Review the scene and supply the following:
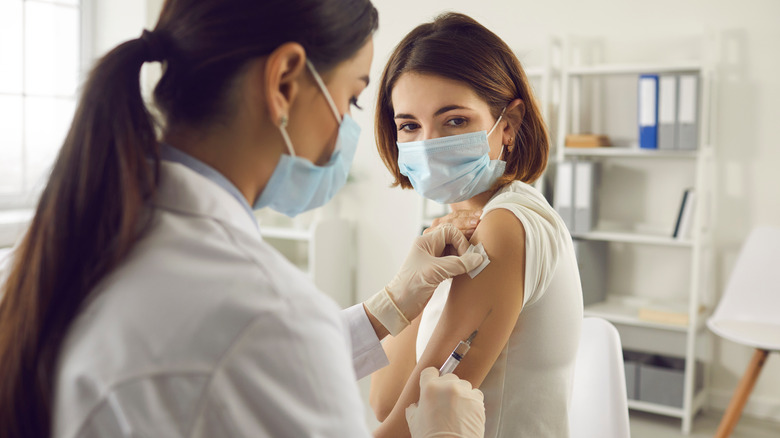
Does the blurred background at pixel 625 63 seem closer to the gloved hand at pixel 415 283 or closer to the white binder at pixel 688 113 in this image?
the white binder at pixel 688 113

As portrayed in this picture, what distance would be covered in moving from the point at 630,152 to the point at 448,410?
2.37 meters

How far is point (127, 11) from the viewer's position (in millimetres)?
3521

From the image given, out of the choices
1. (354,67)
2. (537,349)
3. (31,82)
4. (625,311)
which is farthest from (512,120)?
(31,82)

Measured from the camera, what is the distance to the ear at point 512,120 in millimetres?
1351

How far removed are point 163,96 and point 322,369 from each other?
374 millimetres

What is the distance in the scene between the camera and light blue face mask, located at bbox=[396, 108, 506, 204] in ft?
4.32

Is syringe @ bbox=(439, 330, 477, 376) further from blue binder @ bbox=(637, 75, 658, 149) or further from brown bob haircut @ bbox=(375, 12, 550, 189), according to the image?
blue binder @ bbox=(637, 75, 658, 149)

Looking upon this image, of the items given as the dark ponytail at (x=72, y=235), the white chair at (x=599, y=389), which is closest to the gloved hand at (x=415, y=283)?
the white chair at (x=599, y=389)

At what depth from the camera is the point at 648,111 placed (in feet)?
9.75

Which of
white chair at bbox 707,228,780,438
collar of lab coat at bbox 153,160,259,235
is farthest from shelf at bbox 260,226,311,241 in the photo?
collar of lab coat at bbox 153,160,259,235

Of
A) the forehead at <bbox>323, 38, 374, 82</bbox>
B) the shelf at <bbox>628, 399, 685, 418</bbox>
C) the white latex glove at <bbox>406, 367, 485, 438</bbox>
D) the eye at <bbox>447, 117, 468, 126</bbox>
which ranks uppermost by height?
the forehead at <bbox>323, 38, 374, 82</bbox>

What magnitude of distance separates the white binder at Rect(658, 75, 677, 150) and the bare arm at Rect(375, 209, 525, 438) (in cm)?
212

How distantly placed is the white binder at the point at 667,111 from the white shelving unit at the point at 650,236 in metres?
0.05

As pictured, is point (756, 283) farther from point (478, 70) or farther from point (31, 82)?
point (31, 82)
